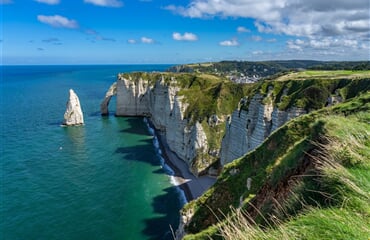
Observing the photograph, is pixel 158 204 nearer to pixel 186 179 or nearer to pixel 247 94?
pixel 186 179

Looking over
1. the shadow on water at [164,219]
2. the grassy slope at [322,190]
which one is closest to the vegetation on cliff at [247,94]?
the shadow on water at [164,219]

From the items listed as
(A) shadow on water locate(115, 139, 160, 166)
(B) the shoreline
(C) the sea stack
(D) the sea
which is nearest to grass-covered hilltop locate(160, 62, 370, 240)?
(D) the sea

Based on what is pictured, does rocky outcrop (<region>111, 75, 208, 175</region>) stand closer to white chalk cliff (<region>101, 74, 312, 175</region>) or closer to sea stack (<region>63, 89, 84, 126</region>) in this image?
white chalk cliff (<region>101, 74, 312, 175</region>)

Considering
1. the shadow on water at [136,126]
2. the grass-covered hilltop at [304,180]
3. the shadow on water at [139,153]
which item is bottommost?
the shadow on water at [139,153]

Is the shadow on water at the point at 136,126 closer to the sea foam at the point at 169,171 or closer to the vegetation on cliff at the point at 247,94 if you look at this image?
the sea foam at the point at 169,171

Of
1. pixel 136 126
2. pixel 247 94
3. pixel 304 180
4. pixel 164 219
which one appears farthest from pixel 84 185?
pixel 304 180
